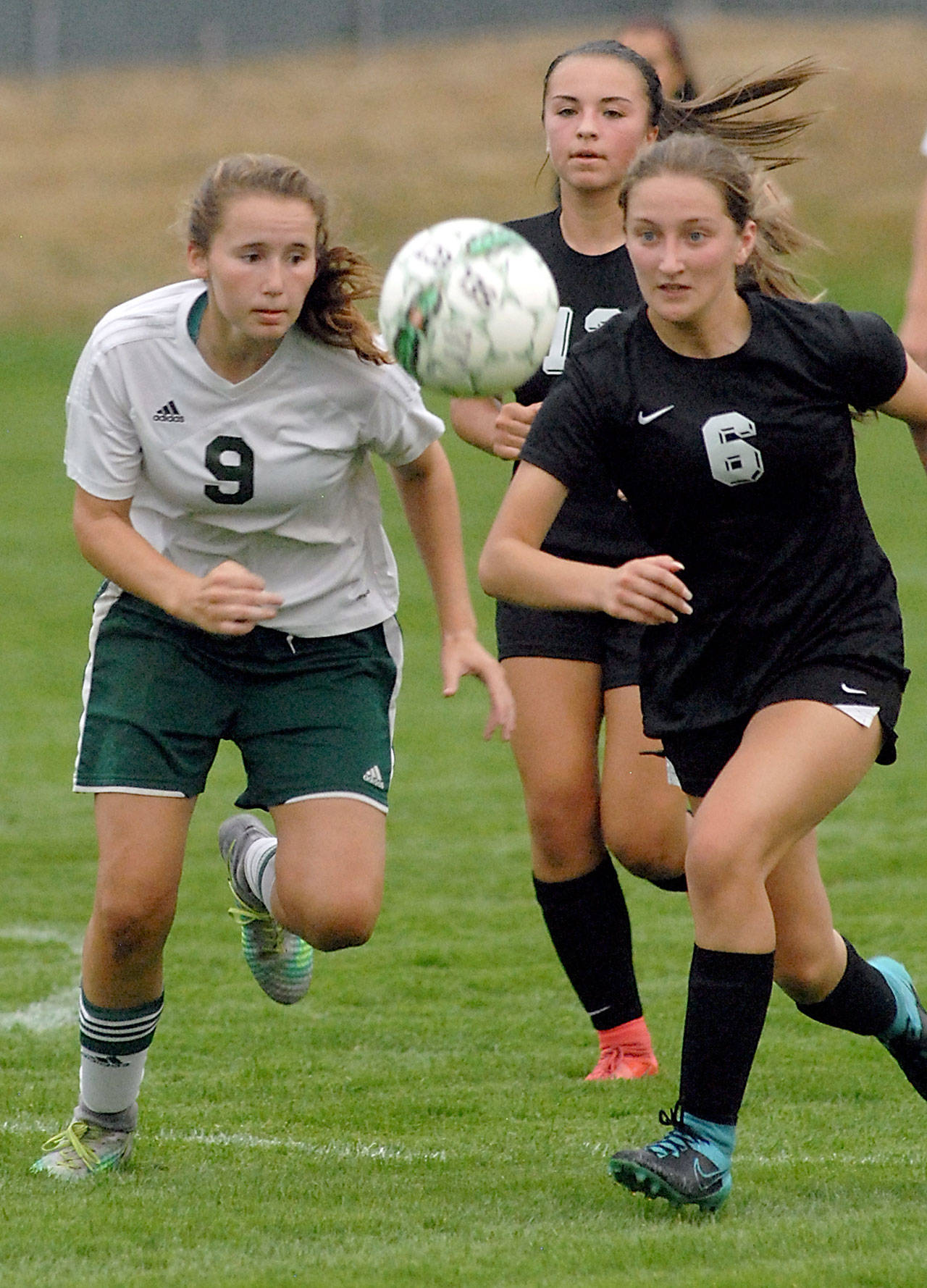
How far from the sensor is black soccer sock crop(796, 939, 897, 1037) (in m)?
4.53

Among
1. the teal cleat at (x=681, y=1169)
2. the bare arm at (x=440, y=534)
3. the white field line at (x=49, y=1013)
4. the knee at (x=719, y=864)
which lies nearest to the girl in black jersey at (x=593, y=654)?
the bare arm at (x=440, y=534)

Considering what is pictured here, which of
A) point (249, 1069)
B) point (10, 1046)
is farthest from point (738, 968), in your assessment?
point (10, 1046)

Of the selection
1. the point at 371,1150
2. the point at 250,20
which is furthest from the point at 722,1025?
the point at 250,20

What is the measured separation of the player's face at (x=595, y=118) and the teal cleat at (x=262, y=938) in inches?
71.1

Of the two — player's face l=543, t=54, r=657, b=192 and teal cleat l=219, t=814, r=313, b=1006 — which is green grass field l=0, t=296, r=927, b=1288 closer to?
teal cleat l=219, t=814, r=313, b=1006

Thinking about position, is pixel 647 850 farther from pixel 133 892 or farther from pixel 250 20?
pixel 250 20

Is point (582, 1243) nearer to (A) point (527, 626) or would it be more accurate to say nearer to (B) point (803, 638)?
(B) point (803, 638)

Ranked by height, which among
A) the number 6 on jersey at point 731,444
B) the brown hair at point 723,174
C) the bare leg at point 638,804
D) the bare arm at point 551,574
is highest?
the brown hair at point 723,174

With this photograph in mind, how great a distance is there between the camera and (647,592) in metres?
3.86

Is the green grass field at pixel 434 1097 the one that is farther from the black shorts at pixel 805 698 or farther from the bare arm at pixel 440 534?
the bare arm at pixel 440 534

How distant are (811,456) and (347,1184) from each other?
1.76m

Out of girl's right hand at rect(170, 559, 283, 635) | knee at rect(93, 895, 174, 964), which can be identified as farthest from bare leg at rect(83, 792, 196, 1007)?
girl's right hand at rect(170, 559, 283, 635)

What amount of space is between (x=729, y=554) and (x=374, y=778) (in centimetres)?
99

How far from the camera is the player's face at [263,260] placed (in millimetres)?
4328
